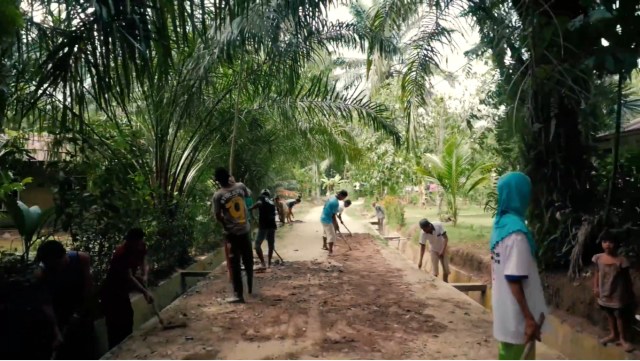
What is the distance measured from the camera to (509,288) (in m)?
2.53

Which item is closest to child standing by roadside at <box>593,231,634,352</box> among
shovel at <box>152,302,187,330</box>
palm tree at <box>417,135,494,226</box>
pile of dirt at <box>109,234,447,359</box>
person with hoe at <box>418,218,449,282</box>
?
pile of dirt at <box>109,234,447,359</box>

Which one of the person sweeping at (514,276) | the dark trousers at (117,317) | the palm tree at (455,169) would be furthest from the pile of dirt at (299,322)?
the palm tree at (455,169)

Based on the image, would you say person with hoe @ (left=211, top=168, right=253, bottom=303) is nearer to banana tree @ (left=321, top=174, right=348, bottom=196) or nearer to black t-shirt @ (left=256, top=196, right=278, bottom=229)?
black t-shirt @ (left=256, top=196, right=278, bottom=229)

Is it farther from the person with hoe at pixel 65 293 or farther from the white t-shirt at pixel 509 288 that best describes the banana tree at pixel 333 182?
the white t-shirt at pixel 509 288

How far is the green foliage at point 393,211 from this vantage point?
18.0 metres

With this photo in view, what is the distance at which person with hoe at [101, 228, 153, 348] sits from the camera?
471cm

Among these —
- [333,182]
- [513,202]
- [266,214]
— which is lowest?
[266,214]

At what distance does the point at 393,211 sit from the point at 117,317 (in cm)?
1506

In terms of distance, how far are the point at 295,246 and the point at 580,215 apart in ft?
27.2

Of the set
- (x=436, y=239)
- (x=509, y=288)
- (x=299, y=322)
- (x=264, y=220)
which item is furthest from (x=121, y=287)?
(x=436, y=239)

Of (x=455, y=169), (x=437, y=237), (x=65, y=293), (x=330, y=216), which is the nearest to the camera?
(x=65, y=293)

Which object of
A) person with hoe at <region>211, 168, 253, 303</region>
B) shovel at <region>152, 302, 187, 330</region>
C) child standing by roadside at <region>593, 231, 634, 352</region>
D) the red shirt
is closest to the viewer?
child standing by roadside at <region>593, 231, 634, 352</region>

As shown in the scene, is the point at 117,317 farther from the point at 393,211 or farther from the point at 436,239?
the point at 393,211

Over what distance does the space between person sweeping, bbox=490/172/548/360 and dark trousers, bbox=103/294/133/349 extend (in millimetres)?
3641
